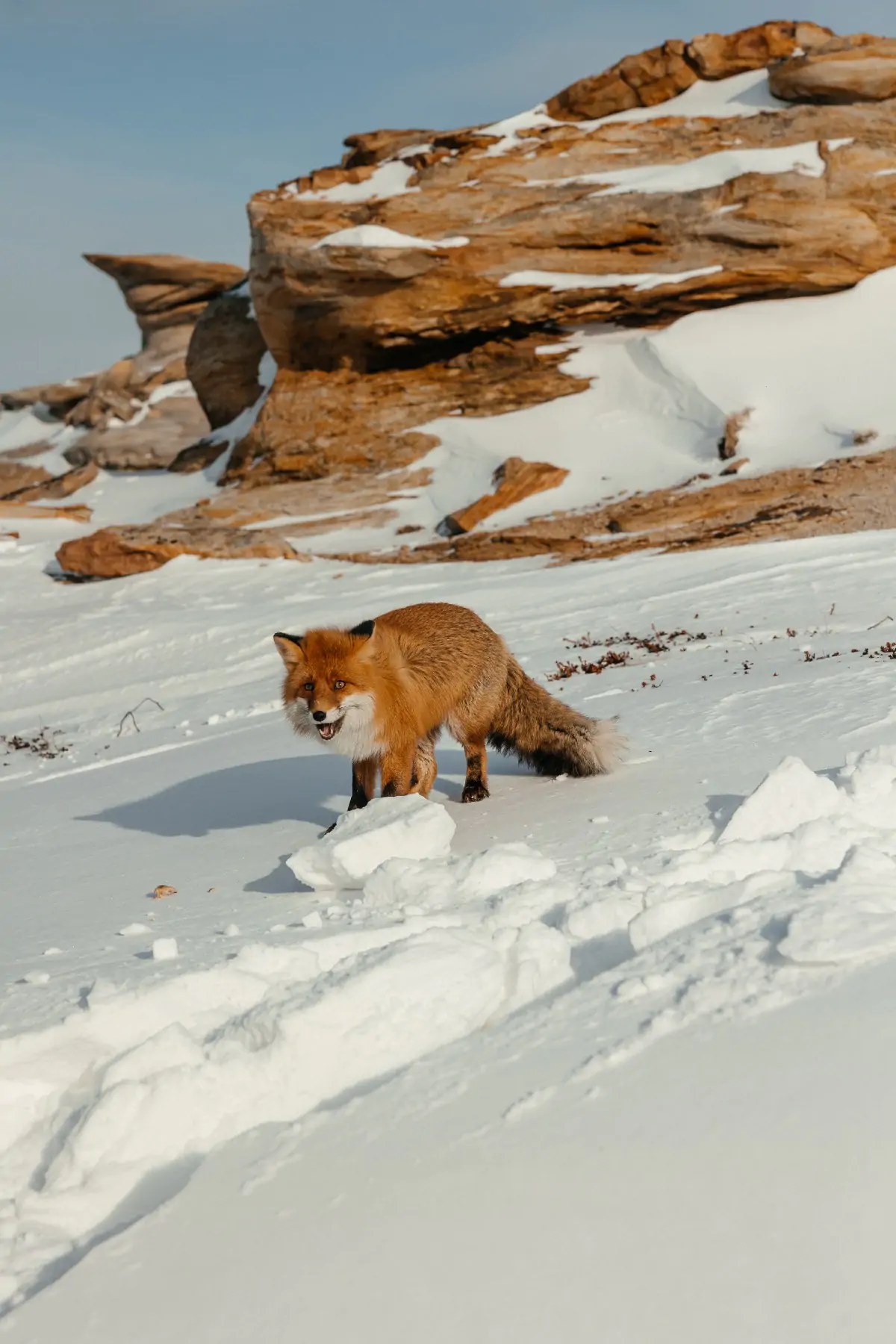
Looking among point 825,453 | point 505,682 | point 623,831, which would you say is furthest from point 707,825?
point 825,453

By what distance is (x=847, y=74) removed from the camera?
29547 millimetres

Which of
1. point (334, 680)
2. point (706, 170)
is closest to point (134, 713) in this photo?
point (334, 680)

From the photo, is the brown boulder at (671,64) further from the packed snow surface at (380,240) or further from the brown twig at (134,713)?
the brown twig at (134,713)

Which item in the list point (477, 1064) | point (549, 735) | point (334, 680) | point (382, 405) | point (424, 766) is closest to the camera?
point (477, 1064)

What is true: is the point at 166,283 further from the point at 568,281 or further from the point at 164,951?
the point at 164,951

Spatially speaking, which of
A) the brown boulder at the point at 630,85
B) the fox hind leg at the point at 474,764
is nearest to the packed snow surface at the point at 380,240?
the brown boulder at the point at 630,85

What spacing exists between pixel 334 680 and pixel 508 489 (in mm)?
20483

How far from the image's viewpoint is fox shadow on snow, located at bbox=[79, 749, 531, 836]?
265 inches

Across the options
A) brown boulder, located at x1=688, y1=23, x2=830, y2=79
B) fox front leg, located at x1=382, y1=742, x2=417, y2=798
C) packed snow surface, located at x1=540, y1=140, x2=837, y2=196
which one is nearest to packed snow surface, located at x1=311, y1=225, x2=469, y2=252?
packed snow surface, located at x1=540, y1=140, x2=837, y2=196

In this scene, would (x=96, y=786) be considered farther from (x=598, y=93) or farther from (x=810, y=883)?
(x=598, y=93)

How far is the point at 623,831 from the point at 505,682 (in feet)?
6.96

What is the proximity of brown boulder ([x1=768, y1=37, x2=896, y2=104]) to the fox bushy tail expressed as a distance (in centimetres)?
2874

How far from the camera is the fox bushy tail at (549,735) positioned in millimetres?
6535

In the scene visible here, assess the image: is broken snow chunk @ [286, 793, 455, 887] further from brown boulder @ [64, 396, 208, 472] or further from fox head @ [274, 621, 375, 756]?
brown boulder @ [64, 396, 208, 472]
